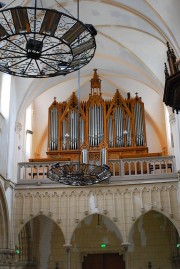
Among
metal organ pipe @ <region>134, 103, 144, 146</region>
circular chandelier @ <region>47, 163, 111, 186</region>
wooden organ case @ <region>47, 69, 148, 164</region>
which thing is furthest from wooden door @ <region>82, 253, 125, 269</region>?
circular chandelier @ <region>47, 163, 111, 186</region>

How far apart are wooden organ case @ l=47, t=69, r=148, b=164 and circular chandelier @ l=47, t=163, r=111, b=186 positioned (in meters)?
3.16

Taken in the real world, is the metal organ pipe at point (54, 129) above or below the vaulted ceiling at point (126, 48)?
below

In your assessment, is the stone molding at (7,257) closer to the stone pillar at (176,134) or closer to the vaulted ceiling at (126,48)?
the vaulted ceiling at (126,48)

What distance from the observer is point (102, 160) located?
56.3 feet

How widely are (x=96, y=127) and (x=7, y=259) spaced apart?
6.96m

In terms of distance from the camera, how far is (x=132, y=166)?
17.4 metres

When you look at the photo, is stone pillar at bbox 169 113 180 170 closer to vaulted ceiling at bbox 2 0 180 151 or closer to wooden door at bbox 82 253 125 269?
vaulted ceiling at bbox 2 0 180 151

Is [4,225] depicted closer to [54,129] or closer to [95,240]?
[95,240]

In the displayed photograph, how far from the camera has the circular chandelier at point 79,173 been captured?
547 inches

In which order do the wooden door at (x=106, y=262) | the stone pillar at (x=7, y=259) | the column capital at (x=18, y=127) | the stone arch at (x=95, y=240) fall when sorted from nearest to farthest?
the stone pillar at (x=7, y=259) → the column capital at (x=18, y=127) → the stone arch at (x=95, y=240) → the wooden door at (x=106, y=262)

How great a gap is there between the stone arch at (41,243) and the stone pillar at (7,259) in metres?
2.74

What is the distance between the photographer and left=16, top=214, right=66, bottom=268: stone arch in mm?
18734

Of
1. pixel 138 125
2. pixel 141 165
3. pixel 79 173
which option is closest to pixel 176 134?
pixel 141 165

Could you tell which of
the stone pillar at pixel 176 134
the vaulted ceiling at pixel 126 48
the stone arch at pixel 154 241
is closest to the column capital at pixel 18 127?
the vaulted ceiling at pixel 126 48
